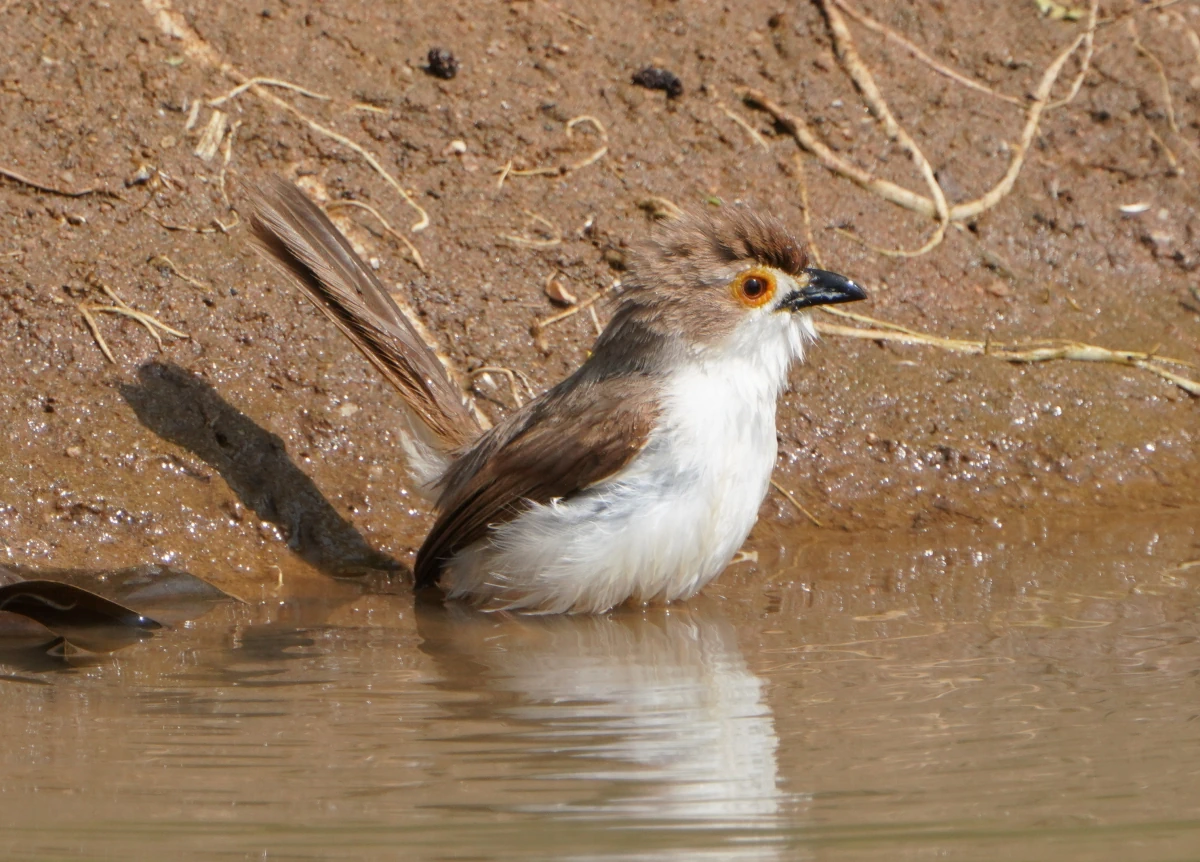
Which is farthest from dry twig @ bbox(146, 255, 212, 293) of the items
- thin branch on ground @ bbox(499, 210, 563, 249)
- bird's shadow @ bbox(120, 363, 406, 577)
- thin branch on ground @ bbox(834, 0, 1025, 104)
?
thin branch on ground @ bbox(834, 0, 1025, 104)

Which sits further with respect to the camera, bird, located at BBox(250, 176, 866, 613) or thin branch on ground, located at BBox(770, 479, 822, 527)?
thin branch on ground, located at BBox(770, 479, 822, 527)

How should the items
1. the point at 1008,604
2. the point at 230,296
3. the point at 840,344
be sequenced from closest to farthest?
the point at 1008,604
the point at 230,296
the point at 840,344

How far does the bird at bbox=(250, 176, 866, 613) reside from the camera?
5.16 metres

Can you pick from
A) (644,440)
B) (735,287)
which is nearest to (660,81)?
(735,287)

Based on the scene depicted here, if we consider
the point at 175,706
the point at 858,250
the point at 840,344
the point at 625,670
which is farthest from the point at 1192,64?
the point at 175,706

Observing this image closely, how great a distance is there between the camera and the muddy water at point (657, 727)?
118 inches

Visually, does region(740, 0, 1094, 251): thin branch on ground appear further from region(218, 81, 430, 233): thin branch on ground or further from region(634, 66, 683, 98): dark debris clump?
region(218, 81, 430, 233): thin branch on ground

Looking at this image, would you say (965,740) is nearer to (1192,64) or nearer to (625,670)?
(625,670)

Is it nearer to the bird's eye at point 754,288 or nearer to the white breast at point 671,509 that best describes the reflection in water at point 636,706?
the white breast at point 671,509

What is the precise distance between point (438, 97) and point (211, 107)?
1.09 metres

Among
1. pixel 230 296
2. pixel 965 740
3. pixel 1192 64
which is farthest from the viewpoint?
pixel 1192 64

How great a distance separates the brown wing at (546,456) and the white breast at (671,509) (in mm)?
53

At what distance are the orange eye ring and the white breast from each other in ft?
0.29

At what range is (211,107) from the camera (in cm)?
712
